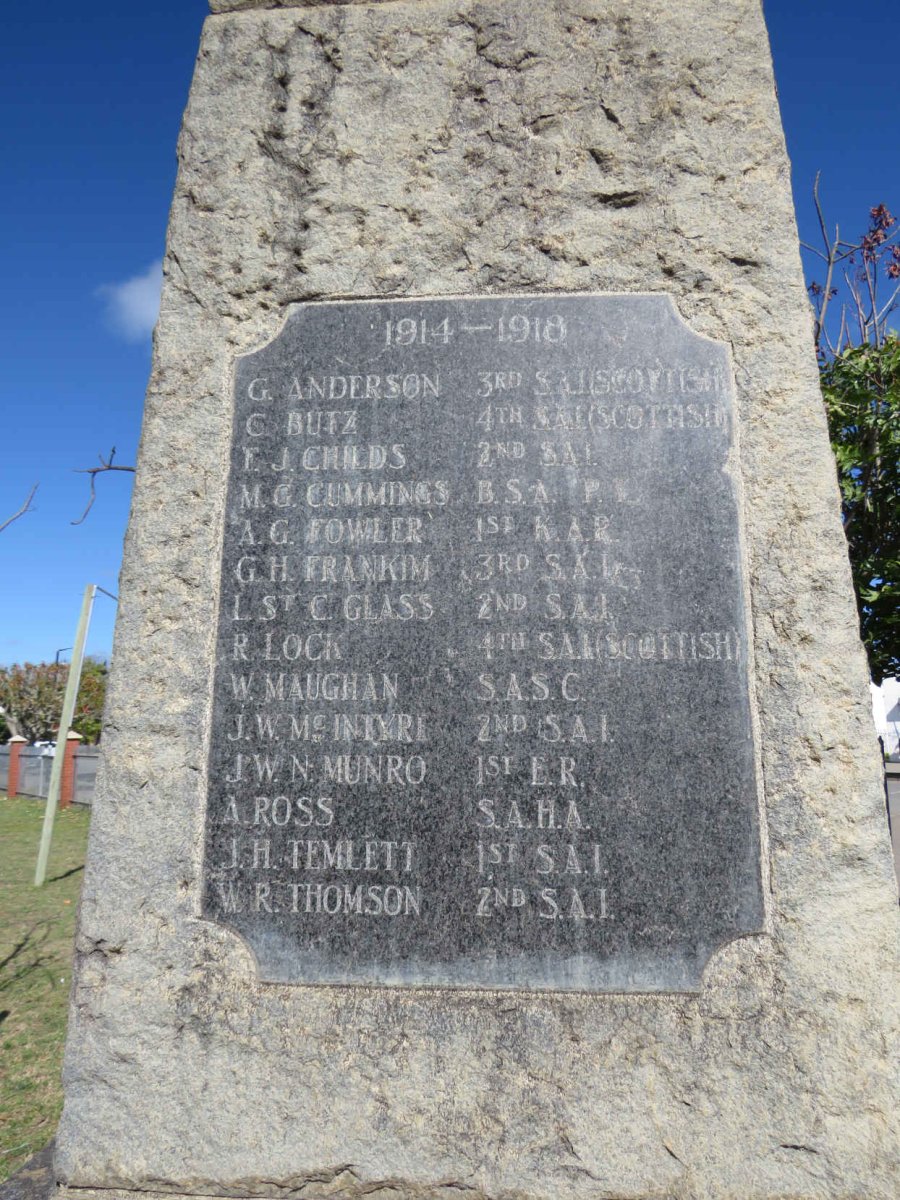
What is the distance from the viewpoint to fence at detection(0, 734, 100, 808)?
1711 centimetres

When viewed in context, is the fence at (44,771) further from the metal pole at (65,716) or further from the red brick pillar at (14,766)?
the metal pole at (65,716)

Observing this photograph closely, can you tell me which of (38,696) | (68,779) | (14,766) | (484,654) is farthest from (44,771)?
(484,654)

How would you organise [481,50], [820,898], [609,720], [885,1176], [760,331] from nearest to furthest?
[885,1176], [820,898], [609,720], [760,331], [481,50]

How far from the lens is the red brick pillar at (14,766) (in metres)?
19.6

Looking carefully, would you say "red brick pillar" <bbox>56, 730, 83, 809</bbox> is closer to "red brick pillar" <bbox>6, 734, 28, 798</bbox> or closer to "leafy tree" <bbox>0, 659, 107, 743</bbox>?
"red brick pillar" <bbox>6, 734, 28, 798</bbox>

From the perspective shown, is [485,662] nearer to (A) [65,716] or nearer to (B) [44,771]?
(A) [65,716]

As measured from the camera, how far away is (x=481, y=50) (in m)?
2.70

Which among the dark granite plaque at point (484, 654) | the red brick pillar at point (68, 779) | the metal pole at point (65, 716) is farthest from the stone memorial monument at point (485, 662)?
the red brick pillar at point (68, 779)

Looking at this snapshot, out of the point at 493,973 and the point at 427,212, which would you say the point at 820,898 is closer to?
the point at 493,973

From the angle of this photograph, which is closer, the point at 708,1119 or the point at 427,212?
the point at 708,1119

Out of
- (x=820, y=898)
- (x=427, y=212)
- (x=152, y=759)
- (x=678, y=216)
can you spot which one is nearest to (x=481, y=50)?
(x=427, y=212)

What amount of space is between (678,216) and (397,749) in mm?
1869

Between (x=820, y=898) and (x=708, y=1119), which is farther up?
(x=820, y=898)

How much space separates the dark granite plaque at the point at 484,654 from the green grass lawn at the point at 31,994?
7.92 ft
